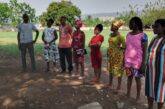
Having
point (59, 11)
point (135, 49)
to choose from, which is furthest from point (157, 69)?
point (59, 11)

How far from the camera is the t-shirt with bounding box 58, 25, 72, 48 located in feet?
40.8

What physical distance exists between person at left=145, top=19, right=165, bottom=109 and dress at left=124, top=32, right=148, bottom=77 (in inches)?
47.9

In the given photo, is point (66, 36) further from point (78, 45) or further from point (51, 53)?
point (51, 53)

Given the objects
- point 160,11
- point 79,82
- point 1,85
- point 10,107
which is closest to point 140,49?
point 79,82

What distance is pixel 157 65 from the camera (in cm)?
813

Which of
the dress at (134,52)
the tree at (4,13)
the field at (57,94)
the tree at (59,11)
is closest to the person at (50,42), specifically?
the field at (57,94)

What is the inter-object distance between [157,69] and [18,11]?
54.3 m

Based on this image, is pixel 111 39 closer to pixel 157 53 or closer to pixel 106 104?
pixel 106 104

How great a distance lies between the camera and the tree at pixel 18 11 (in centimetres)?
5969

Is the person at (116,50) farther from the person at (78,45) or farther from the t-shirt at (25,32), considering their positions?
the t-shirt at (25,32)

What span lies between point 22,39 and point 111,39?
12.6ft

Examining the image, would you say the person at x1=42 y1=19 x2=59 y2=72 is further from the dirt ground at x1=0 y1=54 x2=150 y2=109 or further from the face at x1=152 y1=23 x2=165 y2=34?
the face at x1=152 y1=23 x2=165 y2=34

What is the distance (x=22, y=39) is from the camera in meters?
13.3

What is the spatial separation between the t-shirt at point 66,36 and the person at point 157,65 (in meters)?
4.44
